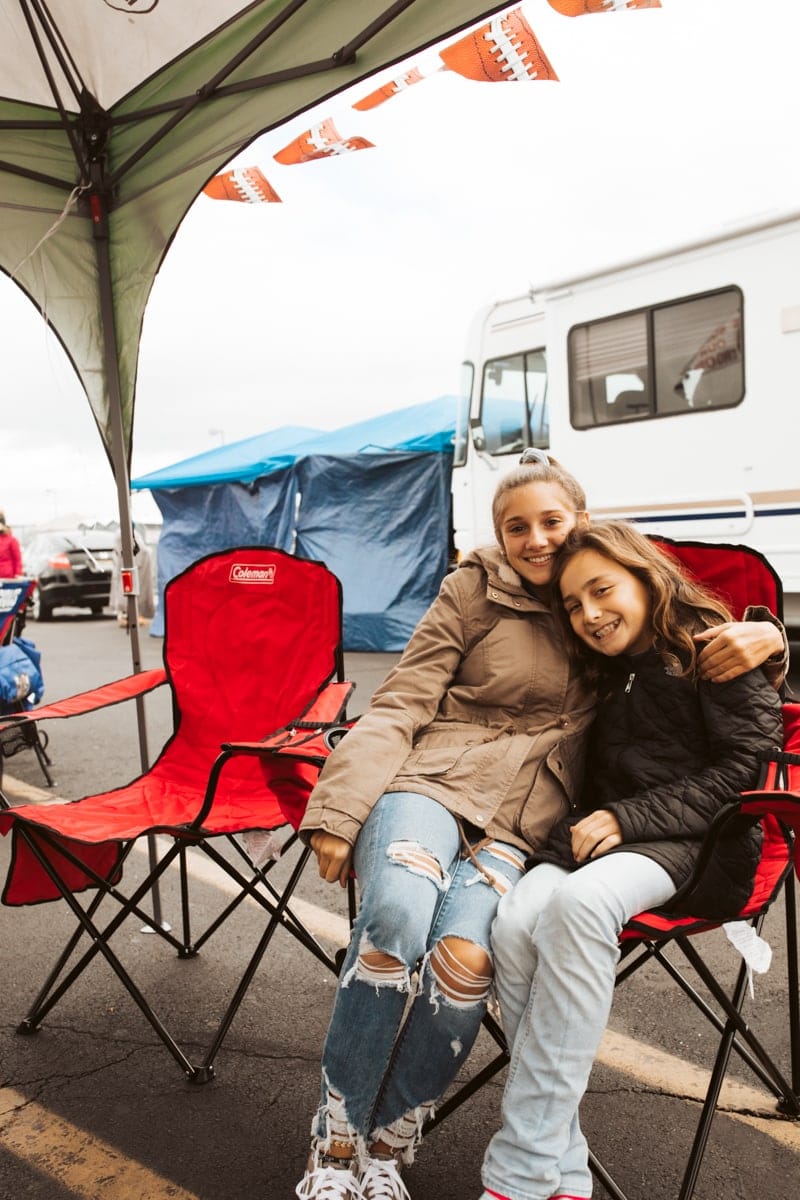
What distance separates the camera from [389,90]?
2980mm

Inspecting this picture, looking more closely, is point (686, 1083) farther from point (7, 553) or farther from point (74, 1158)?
point (7, 553)

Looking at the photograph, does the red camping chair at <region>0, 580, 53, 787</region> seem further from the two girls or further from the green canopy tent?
the two girls

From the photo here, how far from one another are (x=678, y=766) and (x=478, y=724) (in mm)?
429

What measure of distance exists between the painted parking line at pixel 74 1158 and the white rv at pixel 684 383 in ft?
15.8

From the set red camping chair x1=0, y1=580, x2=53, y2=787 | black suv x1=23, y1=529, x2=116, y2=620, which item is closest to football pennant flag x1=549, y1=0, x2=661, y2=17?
red camping chair x1=0, y1=580, x2=53, y2=787

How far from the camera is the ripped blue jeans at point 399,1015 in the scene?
1569mm

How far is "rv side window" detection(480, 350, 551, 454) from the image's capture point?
712 centimetres

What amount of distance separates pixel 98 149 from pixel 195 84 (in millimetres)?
371

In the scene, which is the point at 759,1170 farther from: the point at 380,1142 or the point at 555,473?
the point at 555,473

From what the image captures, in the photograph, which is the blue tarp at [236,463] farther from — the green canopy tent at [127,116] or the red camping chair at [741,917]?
the red camping chair at [741,917]

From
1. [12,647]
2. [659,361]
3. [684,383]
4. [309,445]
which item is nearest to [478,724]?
[12,647]

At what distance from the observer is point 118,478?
2.95 m

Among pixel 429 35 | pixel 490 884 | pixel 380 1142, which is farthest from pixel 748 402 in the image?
pixel 380 1142

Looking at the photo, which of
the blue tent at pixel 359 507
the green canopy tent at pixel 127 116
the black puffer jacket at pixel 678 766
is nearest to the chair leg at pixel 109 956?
the green canopy tent at pixel 127 116
